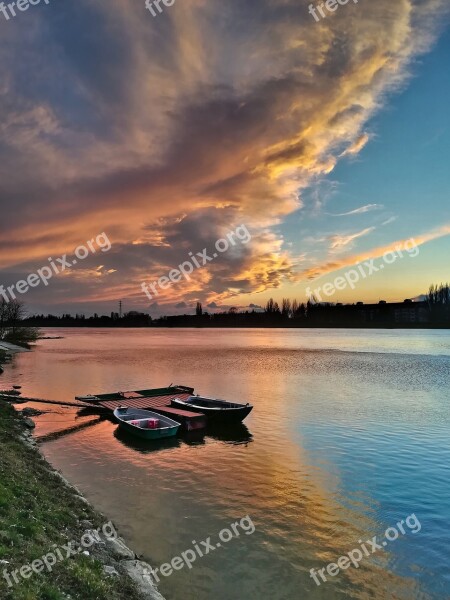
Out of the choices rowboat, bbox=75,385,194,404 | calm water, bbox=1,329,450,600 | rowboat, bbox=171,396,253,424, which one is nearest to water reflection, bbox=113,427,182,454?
calm water, bbox=1,329,450,600

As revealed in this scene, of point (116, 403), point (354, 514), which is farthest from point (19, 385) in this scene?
point (354, 514)

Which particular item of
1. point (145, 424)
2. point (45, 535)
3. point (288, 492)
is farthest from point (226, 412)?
point (45, 535)

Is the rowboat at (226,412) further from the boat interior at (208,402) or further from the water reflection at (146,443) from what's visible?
the water reflection at (146,443)

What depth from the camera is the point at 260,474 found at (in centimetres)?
1920

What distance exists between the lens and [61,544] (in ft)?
32.8

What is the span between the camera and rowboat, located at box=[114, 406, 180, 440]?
25203 millimetres

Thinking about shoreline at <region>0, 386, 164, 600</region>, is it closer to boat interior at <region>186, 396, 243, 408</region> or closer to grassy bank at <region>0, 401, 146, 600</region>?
grassy bank at <region>0, 401, 146, 600</region>

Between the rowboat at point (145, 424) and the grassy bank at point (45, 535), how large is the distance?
357 inches

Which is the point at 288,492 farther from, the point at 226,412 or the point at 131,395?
the point at 131,395

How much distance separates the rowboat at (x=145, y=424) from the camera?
25203 mm

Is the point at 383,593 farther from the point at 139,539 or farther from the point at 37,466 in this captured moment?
the point at 37,466

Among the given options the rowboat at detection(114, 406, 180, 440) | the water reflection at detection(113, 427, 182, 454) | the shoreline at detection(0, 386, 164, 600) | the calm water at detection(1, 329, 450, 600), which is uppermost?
the shoreline at detection(0, 386, 164, 600)

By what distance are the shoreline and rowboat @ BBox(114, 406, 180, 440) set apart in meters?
8.63

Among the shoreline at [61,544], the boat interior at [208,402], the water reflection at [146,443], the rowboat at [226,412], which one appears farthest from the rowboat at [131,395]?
the shoreline at [61,544]
